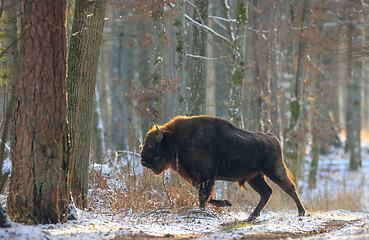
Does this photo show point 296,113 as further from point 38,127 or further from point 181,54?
point 38,127

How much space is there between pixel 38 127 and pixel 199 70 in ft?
27.2

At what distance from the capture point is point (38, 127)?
4.82m

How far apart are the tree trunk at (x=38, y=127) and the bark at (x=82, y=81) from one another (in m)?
1.34

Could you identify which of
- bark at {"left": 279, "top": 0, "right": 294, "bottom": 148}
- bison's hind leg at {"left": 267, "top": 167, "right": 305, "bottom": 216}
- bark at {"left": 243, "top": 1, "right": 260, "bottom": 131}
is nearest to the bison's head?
bison's hind leg at {"left": 267, "top": 167, "right": 305, "bottom": 216}

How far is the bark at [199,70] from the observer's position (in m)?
12.2

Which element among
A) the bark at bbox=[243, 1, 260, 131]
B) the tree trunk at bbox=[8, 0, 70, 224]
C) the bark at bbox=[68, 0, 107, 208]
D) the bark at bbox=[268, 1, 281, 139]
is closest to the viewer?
the tree trunk at bbox=[8, 0, 70, 224]

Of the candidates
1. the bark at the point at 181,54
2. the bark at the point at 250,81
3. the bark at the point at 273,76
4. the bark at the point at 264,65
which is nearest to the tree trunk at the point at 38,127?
the bark at the point at 181,54

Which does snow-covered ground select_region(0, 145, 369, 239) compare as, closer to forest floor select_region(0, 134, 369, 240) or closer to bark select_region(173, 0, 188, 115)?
forest floor select_region(0, 134, 369, 240)

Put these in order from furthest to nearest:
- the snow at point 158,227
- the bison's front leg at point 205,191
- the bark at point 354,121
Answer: the bark at point 354,121
the bison's front leg at point 205,191
the snow at point 158,227

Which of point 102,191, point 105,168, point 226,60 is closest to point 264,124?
point 226,60

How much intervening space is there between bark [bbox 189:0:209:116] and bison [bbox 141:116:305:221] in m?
3.89

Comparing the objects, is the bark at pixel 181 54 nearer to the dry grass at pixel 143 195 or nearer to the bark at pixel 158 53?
the bark at pixel 158 53

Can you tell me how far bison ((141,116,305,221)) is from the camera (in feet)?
24.6

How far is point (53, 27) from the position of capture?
193 inches
